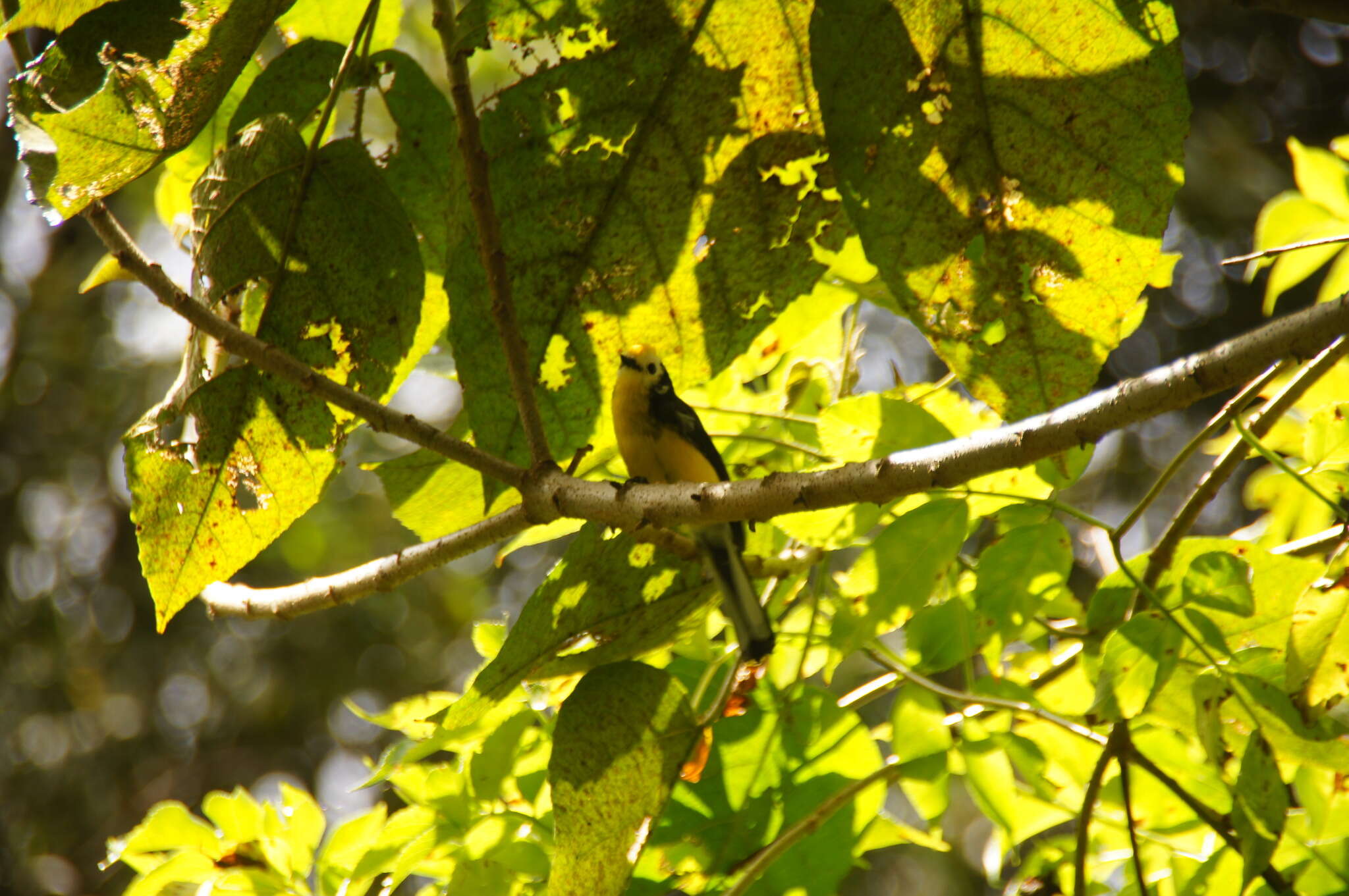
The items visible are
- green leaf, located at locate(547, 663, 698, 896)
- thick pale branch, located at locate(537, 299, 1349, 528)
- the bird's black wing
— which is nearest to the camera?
thick pale branch, located at locate(537, 299, 1349, 528)

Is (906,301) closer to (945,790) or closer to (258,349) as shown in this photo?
(258,349)

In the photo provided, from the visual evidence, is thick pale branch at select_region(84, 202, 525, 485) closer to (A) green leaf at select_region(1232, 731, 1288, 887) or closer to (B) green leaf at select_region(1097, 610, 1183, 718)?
(B) green leaf at select_region(1097, 610, 1183, 718)

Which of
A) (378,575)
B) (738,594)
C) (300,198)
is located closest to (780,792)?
(738,594)

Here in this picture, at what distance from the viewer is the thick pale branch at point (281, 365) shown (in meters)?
1.04

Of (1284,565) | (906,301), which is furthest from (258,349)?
(1284,565)

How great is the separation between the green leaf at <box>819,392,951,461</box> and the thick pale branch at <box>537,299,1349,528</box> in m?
0.42

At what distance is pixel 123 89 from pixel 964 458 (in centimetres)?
82

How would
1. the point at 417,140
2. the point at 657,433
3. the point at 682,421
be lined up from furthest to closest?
the point at 657,433
the point at 682,421
the point at 417,140

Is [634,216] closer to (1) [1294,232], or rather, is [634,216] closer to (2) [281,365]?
(2) [281,365]

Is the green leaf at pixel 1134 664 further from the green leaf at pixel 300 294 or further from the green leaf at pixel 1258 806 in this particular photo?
the green leaf at pixel 300 294

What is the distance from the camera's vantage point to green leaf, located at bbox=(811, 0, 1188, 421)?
88 centimetres

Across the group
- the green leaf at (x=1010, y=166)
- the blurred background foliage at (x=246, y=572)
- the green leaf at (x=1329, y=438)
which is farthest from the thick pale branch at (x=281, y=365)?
the blurred background foliage at (x=246, y=572)

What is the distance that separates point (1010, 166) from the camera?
0.93 meters

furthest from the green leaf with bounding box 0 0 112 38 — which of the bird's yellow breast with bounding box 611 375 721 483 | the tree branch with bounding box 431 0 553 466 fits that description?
the bird's yellow breast with bounding box 611 375 721 483
